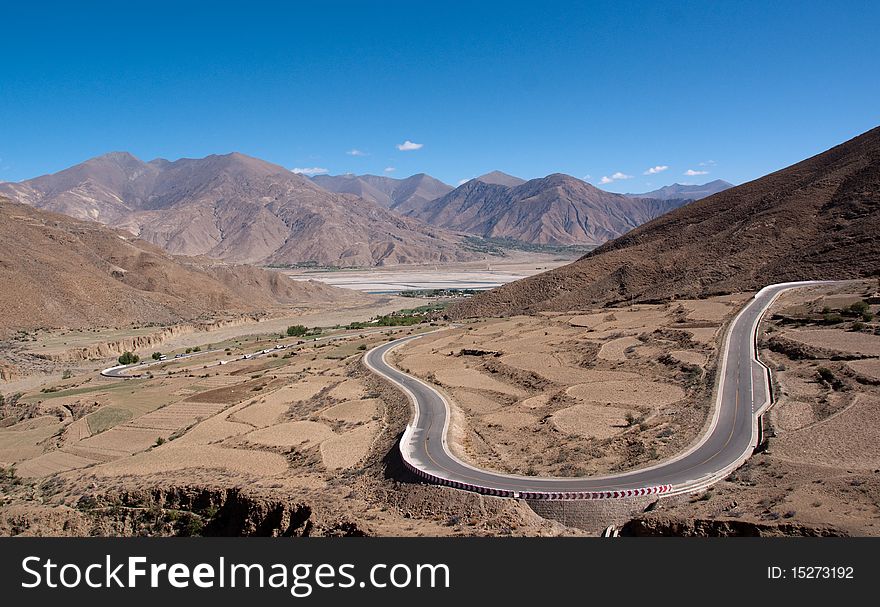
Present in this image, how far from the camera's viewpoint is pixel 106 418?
1581 inches

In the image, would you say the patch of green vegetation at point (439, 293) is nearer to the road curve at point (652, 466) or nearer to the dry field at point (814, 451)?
the dry field at point (814, 451)

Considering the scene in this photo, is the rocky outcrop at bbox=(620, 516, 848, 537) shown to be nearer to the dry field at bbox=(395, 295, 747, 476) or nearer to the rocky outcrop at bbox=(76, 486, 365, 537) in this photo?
the dry field at bbox=(395, 295, 747, 476)

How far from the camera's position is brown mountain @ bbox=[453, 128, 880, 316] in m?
65.3

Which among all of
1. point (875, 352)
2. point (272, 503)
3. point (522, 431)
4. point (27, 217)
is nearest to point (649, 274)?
point (875, 352)

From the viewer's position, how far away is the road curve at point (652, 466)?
67.0 ft

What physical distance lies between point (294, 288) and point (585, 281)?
243 ft

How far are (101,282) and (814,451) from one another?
315ft

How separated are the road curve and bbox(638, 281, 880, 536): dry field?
2.67 ft

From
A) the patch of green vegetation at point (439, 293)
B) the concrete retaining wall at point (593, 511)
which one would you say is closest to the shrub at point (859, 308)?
the concrete retaining wall at point (593, 511)

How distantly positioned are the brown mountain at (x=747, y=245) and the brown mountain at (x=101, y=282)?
156 ft

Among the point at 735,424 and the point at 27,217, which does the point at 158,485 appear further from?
the point at 27,217

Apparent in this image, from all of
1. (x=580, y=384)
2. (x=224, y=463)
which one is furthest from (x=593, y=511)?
(x=580, y=384)

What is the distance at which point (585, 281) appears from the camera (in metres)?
81.8

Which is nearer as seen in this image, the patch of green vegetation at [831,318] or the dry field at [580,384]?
the dry field at [580,384]
